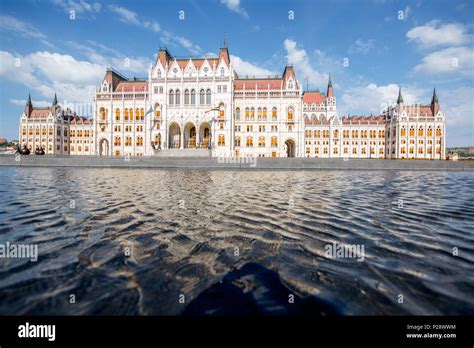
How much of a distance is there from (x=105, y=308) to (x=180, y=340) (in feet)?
3.41

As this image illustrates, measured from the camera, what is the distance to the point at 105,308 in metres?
2.80

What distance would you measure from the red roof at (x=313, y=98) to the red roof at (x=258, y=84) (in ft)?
77.0

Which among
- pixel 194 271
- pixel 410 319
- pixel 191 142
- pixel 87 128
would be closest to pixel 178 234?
pixel 194 271

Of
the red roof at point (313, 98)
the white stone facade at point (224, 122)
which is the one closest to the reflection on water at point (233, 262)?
the white stone facade at point (224, 122)

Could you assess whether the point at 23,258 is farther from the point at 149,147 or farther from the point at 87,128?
the point at 87,128

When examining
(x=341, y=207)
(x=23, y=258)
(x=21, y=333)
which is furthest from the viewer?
(x=341, y=207)

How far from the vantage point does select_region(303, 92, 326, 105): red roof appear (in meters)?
80.8

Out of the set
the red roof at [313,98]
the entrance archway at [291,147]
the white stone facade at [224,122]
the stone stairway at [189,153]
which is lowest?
the stone stairway at [189,153]

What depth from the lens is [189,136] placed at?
196ft

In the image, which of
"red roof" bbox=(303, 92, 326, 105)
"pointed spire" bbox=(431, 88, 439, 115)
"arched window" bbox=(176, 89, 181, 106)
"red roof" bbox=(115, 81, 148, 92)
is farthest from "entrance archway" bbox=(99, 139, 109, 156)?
"pointed spire" bbox=(431, 88, 439, 115)

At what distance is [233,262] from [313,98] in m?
86.2

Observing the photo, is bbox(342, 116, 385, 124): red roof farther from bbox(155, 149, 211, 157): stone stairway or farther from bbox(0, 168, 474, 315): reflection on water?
bbox(0, 168, 474, 315): reflection on water

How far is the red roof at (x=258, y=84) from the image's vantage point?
60.7m

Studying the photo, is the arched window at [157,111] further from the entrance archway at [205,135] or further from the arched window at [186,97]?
the entrance archway at [205,135]
